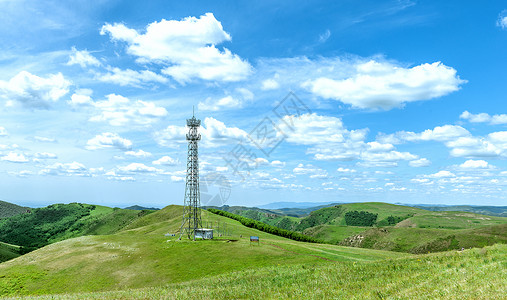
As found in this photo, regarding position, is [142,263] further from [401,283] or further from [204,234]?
[401,283]

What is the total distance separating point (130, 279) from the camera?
184 ft

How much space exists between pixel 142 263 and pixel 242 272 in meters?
31.5

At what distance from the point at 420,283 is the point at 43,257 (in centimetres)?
8671

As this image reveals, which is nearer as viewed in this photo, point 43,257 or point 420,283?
point 420,283

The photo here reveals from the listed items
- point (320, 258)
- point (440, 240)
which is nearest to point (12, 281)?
point (320, 258)

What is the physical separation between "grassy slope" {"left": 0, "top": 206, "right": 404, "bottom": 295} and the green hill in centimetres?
21

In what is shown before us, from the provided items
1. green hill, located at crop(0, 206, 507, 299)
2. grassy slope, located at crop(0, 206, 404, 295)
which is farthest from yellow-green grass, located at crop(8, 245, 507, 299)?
grassy slope, located at crop(0, 206, 404, 295)

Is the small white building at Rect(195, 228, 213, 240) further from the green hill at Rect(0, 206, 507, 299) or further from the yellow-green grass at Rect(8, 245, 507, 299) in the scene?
the yellow-green grass at Rect(8, 245, 507, 299)

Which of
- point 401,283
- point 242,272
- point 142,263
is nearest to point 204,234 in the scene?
point 142,263

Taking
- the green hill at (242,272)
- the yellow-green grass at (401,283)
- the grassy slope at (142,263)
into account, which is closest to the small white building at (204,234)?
A: the grassy slope at (142,263)

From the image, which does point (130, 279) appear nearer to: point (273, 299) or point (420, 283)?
point (273, 299)

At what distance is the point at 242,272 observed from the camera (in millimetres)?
41375

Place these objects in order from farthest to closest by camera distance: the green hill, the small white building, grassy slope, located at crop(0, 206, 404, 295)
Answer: the small white building → grassy slope, located at crop(0, 206, 404, 295) → the green hill

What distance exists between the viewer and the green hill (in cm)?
2045
